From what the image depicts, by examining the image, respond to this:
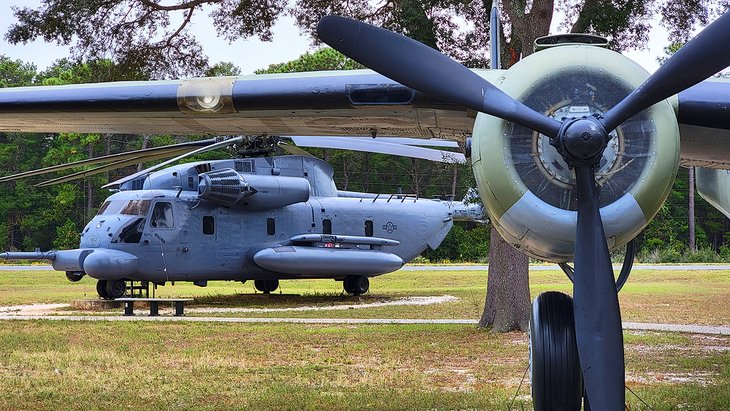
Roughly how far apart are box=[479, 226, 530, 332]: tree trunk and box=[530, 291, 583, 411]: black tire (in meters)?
8.73

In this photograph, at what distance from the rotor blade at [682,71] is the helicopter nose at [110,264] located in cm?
1694

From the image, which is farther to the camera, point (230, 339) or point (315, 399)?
point (230, 339)

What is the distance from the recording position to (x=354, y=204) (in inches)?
1012

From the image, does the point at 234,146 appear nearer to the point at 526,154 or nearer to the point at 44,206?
the point at 526,154

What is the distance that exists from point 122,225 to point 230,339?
306 inches

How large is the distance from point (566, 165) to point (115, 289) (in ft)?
59.7

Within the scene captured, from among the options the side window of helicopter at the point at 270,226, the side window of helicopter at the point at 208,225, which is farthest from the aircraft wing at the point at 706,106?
the side window of helicopter at the point at 270,226

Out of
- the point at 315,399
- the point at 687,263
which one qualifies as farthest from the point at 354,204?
the point at 687,263

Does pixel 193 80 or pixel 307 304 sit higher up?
pixel 193 80

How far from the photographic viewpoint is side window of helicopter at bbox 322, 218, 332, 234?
25.0 m

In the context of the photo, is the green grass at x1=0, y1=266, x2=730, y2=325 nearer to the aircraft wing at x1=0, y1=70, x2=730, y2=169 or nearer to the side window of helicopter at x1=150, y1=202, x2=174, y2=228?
the side window of helicopter at x1=150, y1=202, x2=174, y2=228

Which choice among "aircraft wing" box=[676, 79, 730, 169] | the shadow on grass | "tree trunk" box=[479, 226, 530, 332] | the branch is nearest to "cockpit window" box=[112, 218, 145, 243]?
the shadow on grass

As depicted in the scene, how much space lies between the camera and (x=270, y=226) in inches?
943

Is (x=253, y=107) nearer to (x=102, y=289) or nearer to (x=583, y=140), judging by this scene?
(x=583, y=140)
